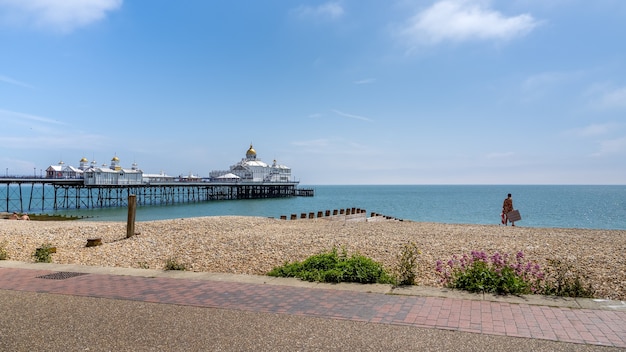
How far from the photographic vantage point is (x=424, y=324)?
226 inches

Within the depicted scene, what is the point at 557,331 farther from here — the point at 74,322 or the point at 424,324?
the point at 74,322

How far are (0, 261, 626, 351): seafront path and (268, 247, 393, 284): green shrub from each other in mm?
343

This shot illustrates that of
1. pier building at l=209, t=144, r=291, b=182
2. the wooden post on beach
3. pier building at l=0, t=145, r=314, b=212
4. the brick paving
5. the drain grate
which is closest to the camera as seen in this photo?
the brick paving

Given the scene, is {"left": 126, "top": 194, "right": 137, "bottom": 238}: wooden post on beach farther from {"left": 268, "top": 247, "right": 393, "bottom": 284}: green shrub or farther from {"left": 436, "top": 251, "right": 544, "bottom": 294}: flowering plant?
{"left": 436, "top": 251, "right": 544, "bottom": 294}: flowering plant

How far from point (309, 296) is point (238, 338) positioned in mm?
2042

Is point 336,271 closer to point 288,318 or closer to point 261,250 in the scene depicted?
point 288,318

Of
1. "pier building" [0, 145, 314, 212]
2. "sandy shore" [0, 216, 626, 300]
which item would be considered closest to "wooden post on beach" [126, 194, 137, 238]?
"sandy shore" [0, 216, 626, 300]

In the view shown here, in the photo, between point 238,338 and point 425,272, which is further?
point 425,272

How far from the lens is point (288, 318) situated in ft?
19.8

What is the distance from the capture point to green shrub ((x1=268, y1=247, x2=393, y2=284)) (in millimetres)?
8227

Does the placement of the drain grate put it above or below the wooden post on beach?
below

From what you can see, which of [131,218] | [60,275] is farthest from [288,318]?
[131,218]

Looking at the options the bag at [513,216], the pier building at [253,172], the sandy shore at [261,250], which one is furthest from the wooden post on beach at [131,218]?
the pier building at [253,172]

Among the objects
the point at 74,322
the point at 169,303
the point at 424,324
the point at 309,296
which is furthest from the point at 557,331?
the point at 74,322
